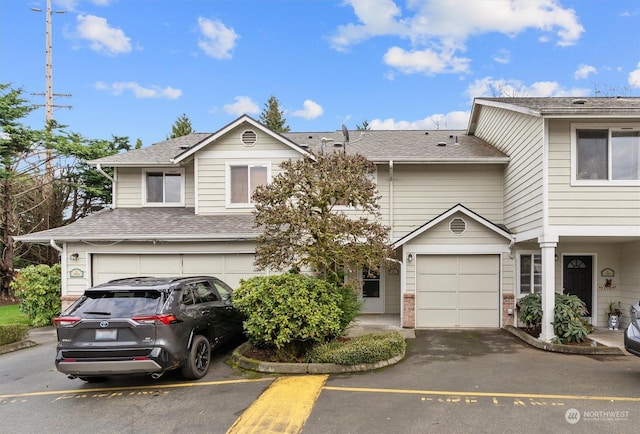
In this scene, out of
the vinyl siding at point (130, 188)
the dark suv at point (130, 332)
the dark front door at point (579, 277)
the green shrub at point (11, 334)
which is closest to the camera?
the dark suv at point (130, 332)

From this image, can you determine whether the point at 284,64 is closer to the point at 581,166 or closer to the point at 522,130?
the point at 522,130

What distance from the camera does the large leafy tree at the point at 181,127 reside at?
34.8 meters

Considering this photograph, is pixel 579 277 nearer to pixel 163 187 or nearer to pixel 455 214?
pixel 455 214

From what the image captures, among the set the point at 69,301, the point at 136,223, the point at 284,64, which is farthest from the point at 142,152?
the point at 284,64

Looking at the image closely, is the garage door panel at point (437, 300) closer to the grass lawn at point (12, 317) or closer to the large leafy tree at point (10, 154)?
the grass lawn at point (12, 317)

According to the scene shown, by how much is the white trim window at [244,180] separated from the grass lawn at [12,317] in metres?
7.85

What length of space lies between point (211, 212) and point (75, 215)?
13712mm

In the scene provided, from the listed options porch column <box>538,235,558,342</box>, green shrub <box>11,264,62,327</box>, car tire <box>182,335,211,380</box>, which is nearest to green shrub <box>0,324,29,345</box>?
green shrub <box>11,264,62,327</box>

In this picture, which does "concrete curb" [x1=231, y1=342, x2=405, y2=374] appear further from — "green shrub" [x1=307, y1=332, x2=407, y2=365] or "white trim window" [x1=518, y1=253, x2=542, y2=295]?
"white trim window" [x1=518, y1=253, x2=542, y2=295]

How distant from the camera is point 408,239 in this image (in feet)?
35.3

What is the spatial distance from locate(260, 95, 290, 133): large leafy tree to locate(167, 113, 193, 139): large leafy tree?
793 cm

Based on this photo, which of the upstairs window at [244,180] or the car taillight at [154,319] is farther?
the upstairs window at [244,180]

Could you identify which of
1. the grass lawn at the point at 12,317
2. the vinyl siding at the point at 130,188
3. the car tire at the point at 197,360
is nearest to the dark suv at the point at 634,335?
the car tire at the point at 197,360

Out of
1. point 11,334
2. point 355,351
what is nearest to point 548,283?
point 355,351
